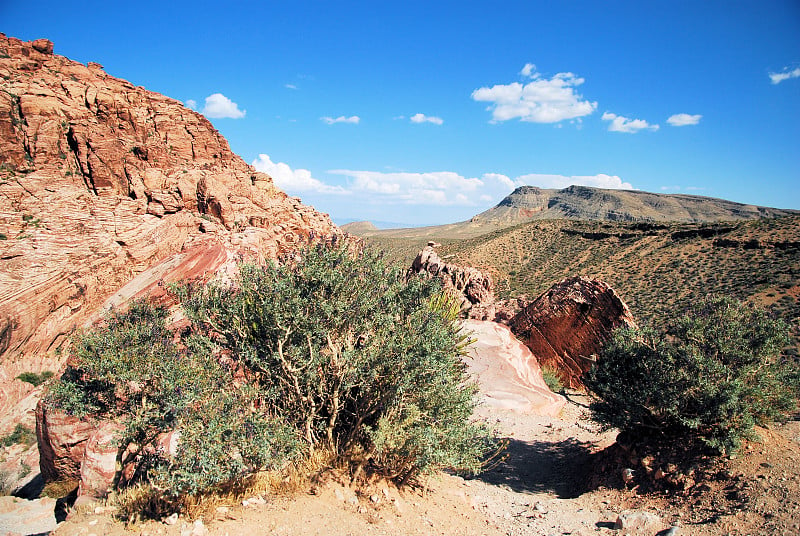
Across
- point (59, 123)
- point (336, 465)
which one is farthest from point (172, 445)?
point (59, 123)

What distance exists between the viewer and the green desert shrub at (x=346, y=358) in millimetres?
7090

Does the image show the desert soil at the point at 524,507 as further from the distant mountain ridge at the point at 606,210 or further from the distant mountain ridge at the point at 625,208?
the distant mountain ridge at the point at 625,208

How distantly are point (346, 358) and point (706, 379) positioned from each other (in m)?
7.24

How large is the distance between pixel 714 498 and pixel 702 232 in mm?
44892

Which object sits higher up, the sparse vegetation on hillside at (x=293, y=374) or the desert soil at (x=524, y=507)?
the sparse vegetation on hillside at (x=293, y=374)

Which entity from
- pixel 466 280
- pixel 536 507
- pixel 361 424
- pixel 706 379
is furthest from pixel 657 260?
pixel 361 424

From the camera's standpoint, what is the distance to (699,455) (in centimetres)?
846

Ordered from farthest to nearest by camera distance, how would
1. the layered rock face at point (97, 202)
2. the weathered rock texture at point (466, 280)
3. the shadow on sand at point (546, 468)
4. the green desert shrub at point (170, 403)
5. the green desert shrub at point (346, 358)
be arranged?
1. the weathered rock texture at point (466, 280)
2. the layered rock face at point (97, 202)
3. the shadow on sand at point (546, 468)
4. the green desert shrub at point (346, 358)
5. the green desert shrub at point (170, 403)

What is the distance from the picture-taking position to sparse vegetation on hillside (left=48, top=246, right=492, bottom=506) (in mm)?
6586

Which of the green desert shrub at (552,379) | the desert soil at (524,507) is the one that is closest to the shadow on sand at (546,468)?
the desert soil at (524,507)

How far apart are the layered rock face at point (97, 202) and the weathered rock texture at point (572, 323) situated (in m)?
11.0

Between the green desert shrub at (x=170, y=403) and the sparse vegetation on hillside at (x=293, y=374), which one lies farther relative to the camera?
the sparse vegetation on hillside at (x=293, y=374)

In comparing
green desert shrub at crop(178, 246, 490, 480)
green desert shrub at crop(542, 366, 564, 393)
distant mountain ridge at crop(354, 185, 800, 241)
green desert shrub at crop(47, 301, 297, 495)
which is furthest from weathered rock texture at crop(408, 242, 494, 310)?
distant mountain ridge at crop(354, 185, 800, 241)

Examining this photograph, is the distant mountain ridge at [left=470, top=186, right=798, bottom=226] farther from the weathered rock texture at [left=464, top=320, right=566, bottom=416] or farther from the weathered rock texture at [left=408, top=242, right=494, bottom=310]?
the weathered rock texture at [left=464, top=320, right=566, bottom=416]
